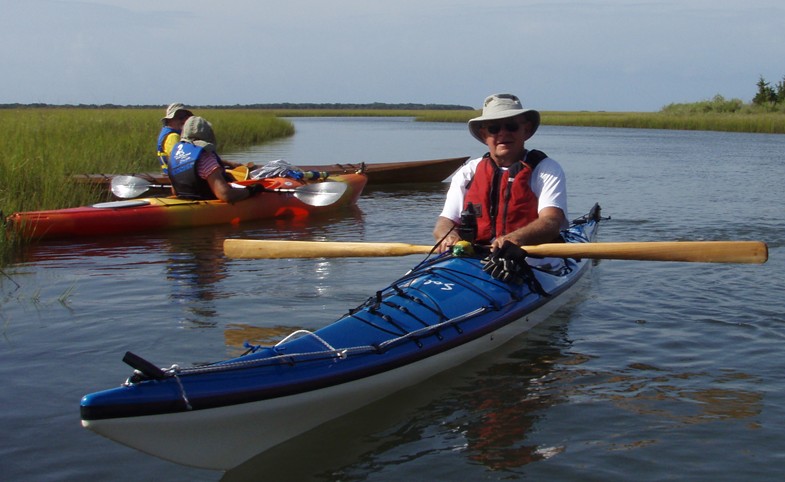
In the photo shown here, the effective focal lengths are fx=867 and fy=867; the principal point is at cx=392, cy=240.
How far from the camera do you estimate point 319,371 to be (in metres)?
3.90

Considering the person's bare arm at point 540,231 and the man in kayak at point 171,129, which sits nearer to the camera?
the person's bare arm at point 540,231

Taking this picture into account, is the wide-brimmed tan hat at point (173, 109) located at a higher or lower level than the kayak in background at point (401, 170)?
higher

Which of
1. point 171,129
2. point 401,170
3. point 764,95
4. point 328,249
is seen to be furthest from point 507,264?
point 764,95

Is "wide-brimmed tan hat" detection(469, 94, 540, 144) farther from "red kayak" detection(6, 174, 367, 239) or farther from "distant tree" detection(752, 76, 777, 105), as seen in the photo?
"distant tree" detection(752, 76, 777, 105)

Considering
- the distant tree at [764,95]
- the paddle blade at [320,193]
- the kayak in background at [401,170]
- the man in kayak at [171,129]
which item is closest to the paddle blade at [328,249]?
the man in kayak at [171,129]

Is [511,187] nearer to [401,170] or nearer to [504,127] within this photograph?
[504,127]

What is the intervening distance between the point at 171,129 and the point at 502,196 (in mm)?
6400

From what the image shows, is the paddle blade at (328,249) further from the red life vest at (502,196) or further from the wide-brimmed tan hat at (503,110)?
the wide-brimmed tan hat at (503,110)

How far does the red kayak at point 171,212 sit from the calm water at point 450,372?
9.4 inches

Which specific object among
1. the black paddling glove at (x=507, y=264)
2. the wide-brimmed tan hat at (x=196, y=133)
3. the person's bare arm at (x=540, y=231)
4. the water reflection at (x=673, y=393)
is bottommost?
the water reflection at (x=673, y=393)

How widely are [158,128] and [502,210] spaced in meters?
14.7

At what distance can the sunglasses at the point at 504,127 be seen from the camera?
216 inches

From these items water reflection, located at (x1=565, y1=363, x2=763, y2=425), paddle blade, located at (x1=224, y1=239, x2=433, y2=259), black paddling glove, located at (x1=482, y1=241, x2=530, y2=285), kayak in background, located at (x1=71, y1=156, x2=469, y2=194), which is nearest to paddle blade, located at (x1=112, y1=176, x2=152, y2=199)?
kayak in background, located at (x1=71, y1=156, x2=469, y2=194)

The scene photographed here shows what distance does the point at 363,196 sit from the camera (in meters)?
15.2
